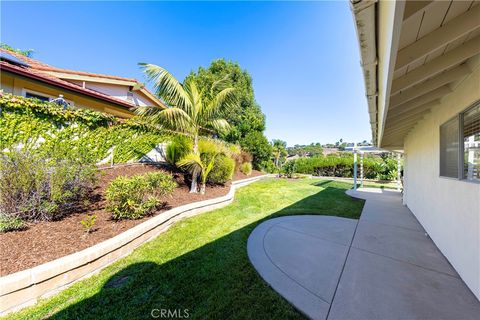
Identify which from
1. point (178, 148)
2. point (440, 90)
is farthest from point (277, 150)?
point (440, 90)

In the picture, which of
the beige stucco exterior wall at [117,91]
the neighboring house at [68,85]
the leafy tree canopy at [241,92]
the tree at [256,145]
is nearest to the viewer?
the neighboring house at [68,85]

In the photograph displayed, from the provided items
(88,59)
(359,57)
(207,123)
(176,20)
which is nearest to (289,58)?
(207,123)

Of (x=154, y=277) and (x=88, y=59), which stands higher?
(x=88, y=59)

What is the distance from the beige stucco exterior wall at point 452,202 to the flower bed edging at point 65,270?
17.7ft

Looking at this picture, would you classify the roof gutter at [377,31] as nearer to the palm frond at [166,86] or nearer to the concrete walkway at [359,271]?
the concrete walkway at [359,271]

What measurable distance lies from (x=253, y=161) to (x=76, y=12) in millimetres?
14762

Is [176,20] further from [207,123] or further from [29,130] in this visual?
[29,130]

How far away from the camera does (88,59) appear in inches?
508

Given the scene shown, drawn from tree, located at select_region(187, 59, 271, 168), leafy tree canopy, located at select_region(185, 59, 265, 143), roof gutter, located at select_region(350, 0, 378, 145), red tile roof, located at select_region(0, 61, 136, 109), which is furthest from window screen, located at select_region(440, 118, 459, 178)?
leafy tree canopy, located at select_region(185, 59, 265, 143)

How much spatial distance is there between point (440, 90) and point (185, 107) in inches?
264

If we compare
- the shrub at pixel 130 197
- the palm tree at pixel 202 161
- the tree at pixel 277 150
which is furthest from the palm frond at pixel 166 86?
the tree at pixel 277 150

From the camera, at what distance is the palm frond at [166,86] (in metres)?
6.21

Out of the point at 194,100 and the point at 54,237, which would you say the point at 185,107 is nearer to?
the point at 194,100

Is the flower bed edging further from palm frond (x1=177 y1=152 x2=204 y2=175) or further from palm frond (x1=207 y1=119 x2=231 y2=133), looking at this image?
palm frond (x1=207 y1=119 x2=231 y2=133)
